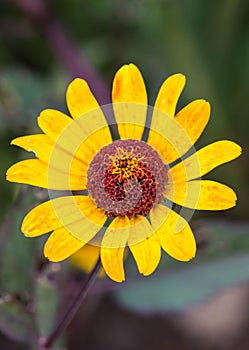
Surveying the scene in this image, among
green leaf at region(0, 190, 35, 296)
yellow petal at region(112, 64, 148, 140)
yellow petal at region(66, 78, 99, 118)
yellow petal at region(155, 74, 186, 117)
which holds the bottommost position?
green leaf at region(0, 190, 35, 296)

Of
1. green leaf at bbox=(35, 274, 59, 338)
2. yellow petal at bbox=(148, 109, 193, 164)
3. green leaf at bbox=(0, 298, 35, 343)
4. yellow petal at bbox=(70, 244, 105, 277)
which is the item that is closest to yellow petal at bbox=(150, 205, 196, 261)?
yellow petal at bbox=(148, 109, 193, 164)

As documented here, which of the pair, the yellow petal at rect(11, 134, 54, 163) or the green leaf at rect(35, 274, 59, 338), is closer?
the yellow petal at rect(11, 134, 54, 163)

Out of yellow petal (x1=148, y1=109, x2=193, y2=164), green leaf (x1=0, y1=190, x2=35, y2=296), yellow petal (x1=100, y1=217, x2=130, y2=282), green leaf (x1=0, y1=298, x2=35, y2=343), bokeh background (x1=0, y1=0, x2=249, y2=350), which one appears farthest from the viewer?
bokeh background (x1=0, y1=0, x2=249, y2=350)

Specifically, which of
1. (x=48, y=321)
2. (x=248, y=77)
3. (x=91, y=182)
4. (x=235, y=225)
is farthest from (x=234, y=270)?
(x=248, y=77)

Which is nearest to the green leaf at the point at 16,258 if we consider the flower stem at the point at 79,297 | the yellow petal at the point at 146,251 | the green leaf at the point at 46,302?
the green leaf at the point at 46,302

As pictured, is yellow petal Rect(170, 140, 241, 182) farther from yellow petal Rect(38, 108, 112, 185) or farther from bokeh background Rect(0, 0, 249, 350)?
bokeh background Rect(0, 0, 249, 350)

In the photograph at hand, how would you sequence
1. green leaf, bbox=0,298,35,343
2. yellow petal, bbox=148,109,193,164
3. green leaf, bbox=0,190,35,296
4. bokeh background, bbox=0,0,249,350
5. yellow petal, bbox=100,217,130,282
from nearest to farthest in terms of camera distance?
yellow petal, bbox=100,217,130,282
yellow petal, bbox=148,109,193,164
green leaf, bbox=0,298,35,343
green leaf, bbox=0,190,35,296
bokeh background, bbox=0,0,249,350

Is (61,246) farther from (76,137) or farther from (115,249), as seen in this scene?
(76,137)

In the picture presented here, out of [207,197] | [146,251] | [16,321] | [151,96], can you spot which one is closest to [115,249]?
[146,251]

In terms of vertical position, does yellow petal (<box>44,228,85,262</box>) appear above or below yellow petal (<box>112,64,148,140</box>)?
below
